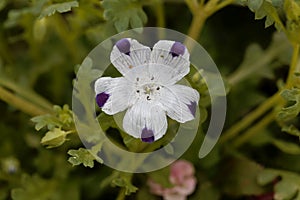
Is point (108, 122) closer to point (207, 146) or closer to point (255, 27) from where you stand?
point (207, 146)

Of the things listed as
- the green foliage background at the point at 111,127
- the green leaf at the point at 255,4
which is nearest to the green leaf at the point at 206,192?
the green foliage background at the point at 111,127

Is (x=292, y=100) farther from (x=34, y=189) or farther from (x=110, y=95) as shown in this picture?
(x=34, y=189)

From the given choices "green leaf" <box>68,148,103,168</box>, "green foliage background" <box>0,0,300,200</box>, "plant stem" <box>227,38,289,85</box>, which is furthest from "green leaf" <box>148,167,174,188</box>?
"plant stem" <box>227,38,289,85</box>

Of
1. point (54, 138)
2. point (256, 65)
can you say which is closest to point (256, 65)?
point (256, 65)

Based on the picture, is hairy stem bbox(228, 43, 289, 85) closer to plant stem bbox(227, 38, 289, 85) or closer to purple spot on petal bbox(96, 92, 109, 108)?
plant stem bbox(227, 38, 289, 85)

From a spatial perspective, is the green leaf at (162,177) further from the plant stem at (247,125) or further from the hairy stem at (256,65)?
the hairy stem at (256,65)

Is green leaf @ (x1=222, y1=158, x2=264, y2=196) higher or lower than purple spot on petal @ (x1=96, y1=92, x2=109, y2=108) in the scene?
lower

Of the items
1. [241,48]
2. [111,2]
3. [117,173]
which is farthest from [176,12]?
[117,173]
